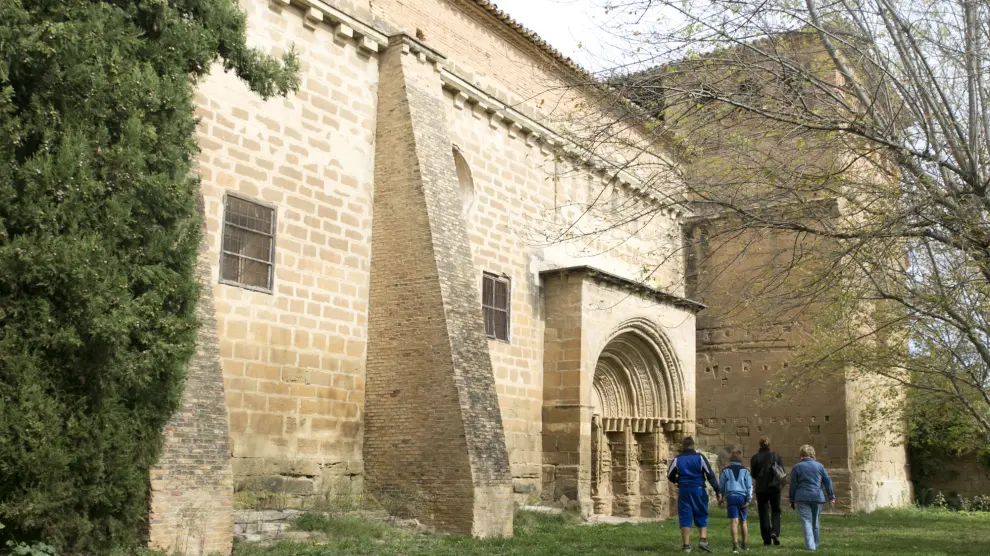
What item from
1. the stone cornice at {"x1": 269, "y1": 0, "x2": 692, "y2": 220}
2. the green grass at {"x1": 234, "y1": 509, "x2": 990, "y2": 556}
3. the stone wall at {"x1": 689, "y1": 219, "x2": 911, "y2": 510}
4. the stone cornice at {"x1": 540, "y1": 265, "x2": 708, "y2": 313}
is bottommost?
the green grass at {"x1": 234, "y1": 509, "x2": 990, "y2": 556}

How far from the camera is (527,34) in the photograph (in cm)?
1720

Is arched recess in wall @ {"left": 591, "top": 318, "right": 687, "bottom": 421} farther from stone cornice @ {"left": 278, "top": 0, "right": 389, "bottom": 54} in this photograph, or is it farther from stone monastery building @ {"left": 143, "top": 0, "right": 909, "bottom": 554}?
stone cornice @ {"left": 278, "top": 0, "right": 389, "bottom": 54}

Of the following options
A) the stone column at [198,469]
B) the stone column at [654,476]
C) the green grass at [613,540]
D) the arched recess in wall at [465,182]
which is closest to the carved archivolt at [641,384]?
the stone column at [654,476]

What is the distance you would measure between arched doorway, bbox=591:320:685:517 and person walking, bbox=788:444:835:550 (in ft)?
22.9

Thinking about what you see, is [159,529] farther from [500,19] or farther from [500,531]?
[500,19]

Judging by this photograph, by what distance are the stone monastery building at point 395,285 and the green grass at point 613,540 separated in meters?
0.85

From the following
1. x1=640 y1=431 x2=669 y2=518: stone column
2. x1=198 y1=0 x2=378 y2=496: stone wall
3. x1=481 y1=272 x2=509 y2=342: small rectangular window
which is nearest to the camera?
x1=198 y1=0 x2=378 y2=496: stone wall

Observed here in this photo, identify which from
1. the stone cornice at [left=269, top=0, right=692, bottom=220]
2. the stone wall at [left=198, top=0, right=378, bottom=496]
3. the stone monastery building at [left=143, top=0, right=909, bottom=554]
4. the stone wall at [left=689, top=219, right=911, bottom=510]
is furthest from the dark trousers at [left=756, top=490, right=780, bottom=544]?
the stone wall at [left=689, top=219, right=911, bottom=510]

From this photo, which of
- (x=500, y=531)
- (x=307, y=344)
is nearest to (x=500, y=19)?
(x=307, y=344)

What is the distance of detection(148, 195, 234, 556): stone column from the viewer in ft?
27.9

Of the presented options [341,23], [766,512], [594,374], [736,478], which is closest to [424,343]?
[736,478]

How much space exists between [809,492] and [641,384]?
8271 millimetres

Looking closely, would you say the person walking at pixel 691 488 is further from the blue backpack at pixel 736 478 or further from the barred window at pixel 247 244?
the barred window at pixel 247 244

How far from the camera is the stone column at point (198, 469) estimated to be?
8516 mm
